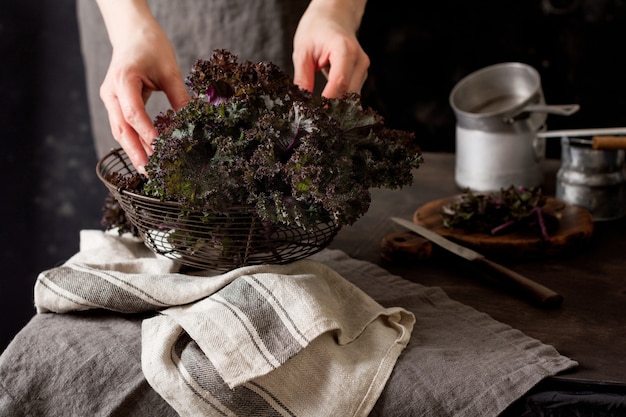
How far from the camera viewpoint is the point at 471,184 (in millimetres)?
1673

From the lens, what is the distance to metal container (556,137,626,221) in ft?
4.78

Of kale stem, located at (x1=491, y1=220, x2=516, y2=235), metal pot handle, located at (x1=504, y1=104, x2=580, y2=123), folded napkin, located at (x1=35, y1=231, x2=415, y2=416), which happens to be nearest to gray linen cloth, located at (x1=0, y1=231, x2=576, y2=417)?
folded napkin, located at (x1=35, y1=231, x2=415, y2=416)

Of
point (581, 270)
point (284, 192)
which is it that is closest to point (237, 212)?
point (284, 192)

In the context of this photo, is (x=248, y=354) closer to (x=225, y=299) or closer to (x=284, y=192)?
(x=225, y=299)

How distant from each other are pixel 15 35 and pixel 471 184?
1.40m

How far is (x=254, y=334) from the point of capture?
0.93 meters

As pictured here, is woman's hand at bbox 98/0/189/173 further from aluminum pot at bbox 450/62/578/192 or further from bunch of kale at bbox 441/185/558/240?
aluminum pot at bbox 450/62/578/192

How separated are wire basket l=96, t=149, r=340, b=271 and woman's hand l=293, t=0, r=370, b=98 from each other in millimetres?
267

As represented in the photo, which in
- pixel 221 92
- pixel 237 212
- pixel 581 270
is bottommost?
pixel 581 270

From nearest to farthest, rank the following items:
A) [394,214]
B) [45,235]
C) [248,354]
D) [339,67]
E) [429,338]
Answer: [248,354]
[429,338]
[339,67]
[394,214]
[45,235]

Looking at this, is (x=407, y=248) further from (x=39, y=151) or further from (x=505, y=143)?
(x=39, y=151)

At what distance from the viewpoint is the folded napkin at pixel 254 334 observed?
0.90 meters

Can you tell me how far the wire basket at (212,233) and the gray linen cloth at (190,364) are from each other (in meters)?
0.04

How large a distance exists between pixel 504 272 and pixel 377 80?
1499 millimetres
